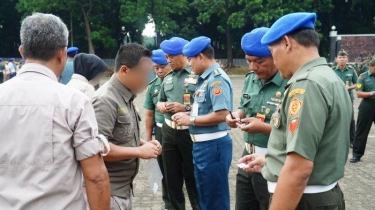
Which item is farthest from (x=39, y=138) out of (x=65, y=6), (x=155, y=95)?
(x=65, y=6)

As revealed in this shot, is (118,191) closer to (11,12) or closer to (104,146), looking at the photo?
(104,146)

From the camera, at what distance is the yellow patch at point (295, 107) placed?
1.96 m

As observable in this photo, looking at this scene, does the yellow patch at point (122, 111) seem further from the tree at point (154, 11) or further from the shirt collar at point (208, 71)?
the tree at point (154, 11)

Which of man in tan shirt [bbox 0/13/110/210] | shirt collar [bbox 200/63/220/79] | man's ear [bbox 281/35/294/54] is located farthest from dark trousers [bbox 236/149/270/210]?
man in tan shirt [bbox 0/13/110/210]

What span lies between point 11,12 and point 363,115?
4387 cm

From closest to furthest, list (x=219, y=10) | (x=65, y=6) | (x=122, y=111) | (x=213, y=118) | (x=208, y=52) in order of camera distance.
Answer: (x=122, y=111), (x=213, y=118), (x=208, y=52), (x=219, y=10), (x=65, y=6)

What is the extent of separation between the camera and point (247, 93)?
3.46 metres

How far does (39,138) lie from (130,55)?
3.76ft

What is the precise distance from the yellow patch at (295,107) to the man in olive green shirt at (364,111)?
216 inches

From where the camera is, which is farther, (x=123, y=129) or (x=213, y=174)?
(x=213, y=174)

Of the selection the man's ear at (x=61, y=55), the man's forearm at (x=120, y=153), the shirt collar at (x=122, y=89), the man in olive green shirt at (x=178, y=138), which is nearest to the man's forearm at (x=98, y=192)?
the man's forearm at (x=120, y=153)

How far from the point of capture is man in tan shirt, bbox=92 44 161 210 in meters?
2.58

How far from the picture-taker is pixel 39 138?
1.82 meters

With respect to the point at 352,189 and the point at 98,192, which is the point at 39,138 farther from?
the point at 352,189
